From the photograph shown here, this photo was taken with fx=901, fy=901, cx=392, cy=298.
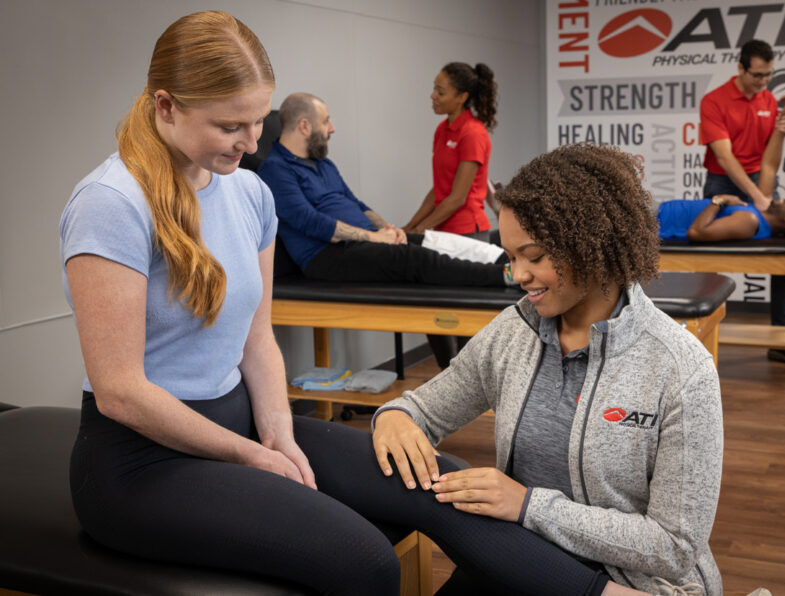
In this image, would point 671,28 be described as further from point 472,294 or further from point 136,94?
point 136,94

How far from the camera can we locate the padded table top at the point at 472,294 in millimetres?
2668

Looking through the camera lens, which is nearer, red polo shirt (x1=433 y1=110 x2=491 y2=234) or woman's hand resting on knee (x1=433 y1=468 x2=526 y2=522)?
woman's hand resting on knee (x1=433 y1=468 x2=526 y2=522)

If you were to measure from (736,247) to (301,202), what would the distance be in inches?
75.1

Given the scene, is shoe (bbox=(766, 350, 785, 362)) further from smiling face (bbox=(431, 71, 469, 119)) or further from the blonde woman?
the blonde woman

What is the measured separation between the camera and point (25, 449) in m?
1.69

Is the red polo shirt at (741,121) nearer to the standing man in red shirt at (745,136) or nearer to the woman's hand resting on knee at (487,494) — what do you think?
the standing man in red shirt at (745,136)

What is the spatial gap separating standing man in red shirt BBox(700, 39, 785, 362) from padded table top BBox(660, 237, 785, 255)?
1.93 feet

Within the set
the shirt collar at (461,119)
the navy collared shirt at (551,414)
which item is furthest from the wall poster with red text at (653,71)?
the navy collared shirt at (551,414)

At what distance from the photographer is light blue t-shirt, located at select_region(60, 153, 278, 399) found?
1205 millimetres

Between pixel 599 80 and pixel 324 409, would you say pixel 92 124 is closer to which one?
pixel 324 409

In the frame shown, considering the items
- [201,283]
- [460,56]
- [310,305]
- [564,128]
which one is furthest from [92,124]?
[564,128]

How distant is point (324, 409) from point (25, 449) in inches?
78.1

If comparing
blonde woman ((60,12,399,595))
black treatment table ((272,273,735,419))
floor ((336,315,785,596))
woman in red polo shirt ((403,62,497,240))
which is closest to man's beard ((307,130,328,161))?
black treatment table ((272,273,735,419))

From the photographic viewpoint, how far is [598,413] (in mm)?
1231
